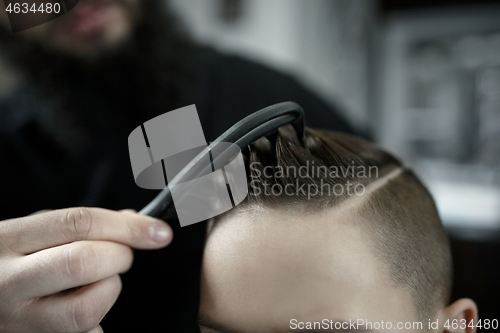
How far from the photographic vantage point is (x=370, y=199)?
53 cm

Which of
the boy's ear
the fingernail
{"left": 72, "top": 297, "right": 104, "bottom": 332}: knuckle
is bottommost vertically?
the boy's ear

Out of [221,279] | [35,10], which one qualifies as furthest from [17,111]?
[221,279]

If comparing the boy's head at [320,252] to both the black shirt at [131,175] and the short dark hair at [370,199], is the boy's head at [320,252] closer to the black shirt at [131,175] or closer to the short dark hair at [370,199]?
the short dark hair at [370,199]

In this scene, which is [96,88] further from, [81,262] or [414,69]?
[414,69]

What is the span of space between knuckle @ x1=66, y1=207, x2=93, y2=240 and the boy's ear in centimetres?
54

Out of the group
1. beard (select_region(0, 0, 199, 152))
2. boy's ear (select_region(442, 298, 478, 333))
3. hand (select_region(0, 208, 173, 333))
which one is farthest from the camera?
beard (select_region(0, 0, 199, 152))

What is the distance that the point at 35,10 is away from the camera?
0.71 metres

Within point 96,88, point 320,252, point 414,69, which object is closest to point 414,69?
point 414,69

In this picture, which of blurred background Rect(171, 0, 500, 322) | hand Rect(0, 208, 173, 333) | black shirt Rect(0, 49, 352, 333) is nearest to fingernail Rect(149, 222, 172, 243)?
hand Rect(0, 208, 173, 333)

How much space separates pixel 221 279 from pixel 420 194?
36cm

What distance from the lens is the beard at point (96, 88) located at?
39.3 inches

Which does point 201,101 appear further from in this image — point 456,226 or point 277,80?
point 456,226

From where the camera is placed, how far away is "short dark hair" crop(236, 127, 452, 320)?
510 mm

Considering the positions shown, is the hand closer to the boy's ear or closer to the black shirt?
the black shirt
